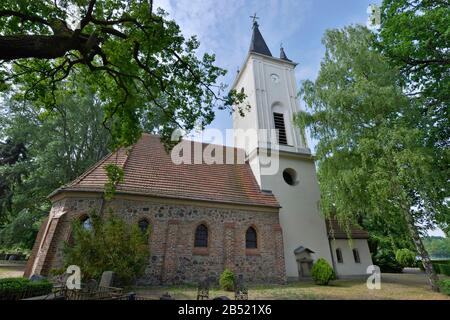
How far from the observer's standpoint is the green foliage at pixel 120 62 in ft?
21.0

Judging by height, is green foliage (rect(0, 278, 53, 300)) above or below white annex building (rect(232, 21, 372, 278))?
below

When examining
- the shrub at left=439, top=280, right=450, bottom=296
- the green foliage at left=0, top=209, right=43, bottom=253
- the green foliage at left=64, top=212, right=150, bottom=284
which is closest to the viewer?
the green foliage at left=64, top=212, right=150, bottom=284

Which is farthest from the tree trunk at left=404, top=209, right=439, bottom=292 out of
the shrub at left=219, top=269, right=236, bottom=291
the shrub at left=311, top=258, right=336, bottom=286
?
the shrub at left=219, top=269, right=236, bottom=291

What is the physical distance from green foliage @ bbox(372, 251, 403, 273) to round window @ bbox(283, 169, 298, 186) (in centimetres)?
1150

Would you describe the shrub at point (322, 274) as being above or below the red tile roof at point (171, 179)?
below

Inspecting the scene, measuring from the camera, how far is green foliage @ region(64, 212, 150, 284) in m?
8.73

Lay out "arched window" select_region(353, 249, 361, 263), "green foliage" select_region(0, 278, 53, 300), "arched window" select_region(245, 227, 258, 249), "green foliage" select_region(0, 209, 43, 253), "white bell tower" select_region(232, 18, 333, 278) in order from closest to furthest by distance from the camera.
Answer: "green foliage" select_region(0, 278, 53, 300), "arched window" select_region(245, 227, 258, 249), "white bell tower" select_region(232, 18, 333, 278), "arched window" select_region(353, 249, 361, 263), "green foliage" select_region(0, 209, 43, 253)

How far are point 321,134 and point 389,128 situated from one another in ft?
10.2

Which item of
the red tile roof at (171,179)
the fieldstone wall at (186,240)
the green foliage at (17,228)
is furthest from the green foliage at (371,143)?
the green foliage at (17,228)

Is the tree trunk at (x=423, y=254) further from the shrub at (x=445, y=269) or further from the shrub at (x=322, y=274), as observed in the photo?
the shrub at (x=445, y=269)

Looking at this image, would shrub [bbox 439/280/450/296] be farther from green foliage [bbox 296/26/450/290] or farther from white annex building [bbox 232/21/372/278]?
white annex building [bbox 232/21/372/278]

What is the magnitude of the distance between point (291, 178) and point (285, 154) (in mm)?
1790

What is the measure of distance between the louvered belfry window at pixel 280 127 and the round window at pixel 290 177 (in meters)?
2.14
